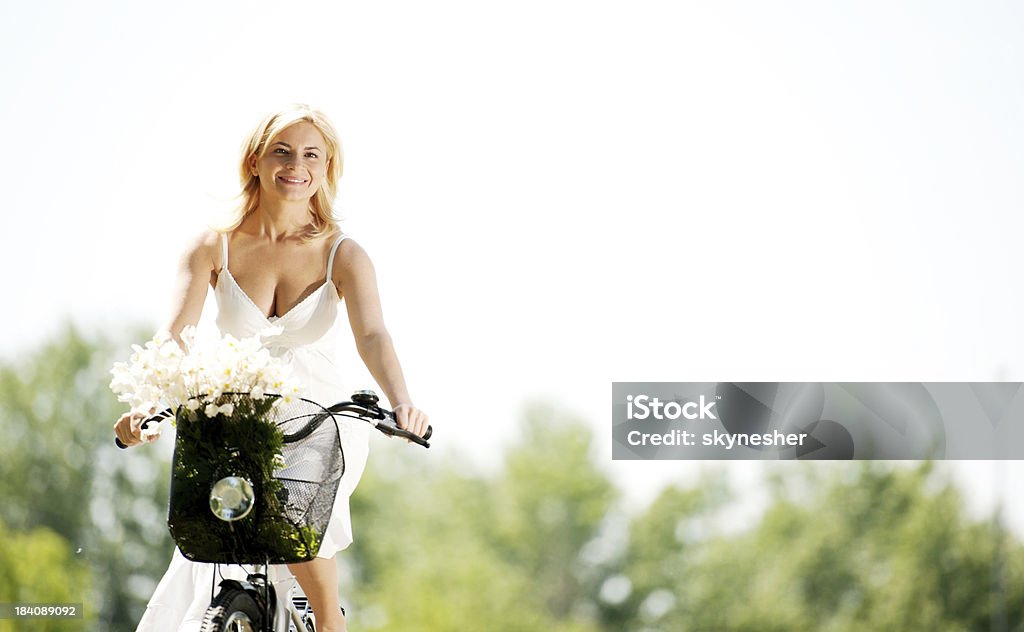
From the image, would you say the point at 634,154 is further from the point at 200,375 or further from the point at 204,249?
the point at 200,375

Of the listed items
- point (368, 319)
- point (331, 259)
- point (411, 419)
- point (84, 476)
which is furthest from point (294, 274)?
point (84, 476)

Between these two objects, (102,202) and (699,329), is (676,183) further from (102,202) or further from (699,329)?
(102,202)

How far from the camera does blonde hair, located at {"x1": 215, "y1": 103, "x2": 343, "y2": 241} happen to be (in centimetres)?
206

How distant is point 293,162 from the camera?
2.06 metres

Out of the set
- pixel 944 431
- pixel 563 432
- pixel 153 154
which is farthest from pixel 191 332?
pixel 563 432

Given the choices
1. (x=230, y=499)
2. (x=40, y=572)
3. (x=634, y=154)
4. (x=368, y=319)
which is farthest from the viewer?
(x=40, y=572)

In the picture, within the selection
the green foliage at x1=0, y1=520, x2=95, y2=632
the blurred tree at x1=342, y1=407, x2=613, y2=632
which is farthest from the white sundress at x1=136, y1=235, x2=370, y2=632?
the blurred tree at x1=342, y1=407, x2=613, y2=632

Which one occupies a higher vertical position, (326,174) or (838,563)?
(326,174)

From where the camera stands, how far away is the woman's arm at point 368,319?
6.33ft

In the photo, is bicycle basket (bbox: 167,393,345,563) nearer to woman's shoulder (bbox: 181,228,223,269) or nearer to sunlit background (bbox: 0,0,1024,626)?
woman's shoulder (bbox: 181,228,223,269)

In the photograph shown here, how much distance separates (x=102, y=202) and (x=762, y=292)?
409 cm

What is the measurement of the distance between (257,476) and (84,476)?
820 centimetres

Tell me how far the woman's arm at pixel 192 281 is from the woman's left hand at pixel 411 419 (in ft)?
1.49

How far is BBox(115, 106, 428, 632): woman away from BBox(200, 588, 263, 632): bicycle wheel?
0.24 metres
